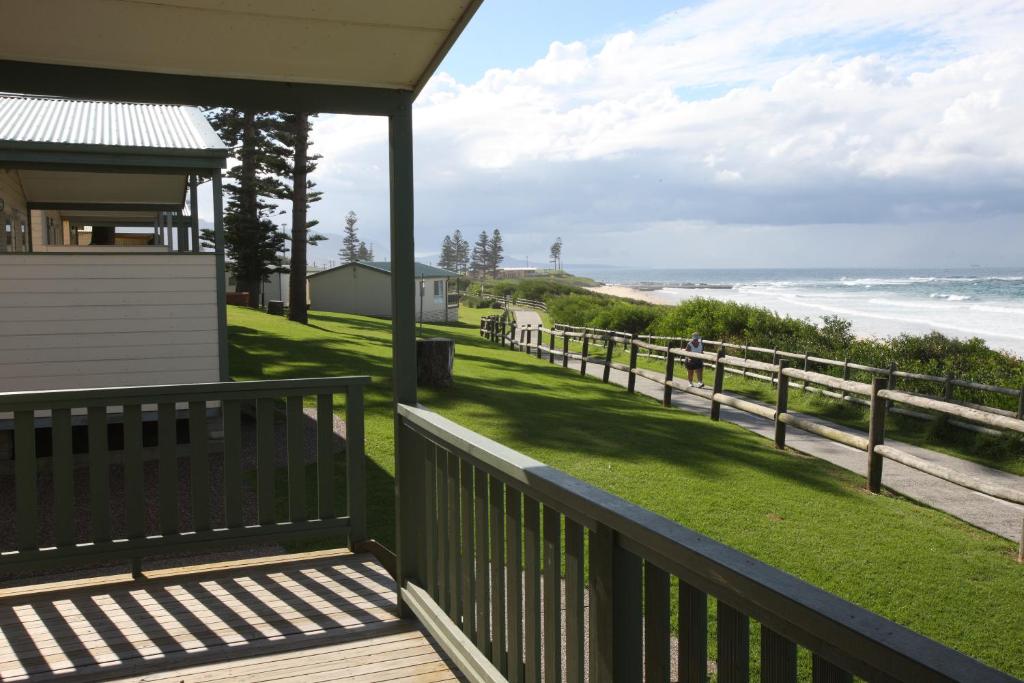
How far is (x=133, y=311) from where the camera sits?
866 cm

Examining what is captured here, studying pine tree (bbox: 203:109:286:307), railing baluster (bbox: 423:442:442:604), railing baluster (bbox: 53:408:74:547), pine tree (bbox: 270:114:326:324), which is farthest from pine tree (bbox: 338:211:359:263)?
railing baluster (bbox: 423:442:442:604)

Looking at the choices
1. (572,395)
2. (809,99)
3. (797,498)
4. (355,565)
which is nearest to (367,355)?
(572,395)

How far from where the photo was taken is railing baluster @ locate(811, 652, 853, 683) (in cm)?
114

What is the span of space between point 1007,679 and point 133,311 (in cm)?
919

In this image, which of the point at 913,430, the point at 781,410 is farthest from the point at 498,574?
the point at 913,430

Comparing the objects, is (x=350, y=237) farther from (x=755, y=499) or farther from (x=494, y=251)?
(x=755, y=499)

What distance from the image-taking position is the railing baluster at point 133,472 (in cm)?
379

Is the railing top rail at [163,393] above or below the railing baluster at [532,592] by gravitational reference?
above

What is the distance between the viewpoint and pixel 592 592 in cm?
185

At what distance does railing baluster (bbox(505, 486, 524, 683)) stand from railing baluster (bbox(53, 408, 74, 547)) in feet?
8.24

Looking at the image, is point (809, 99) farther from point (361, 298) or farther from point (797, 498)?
point (797, 498)

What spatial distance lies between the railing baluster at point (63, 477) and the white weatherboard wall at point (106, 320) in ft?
17.1

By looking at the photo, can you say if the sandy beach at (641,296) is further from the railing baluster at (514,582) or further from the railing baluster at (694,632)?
the railing baluster at (694,632)

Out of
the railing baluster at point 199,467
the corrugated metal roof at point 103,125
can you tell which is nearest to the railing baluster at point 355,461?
the railing baluster at point 199,467
